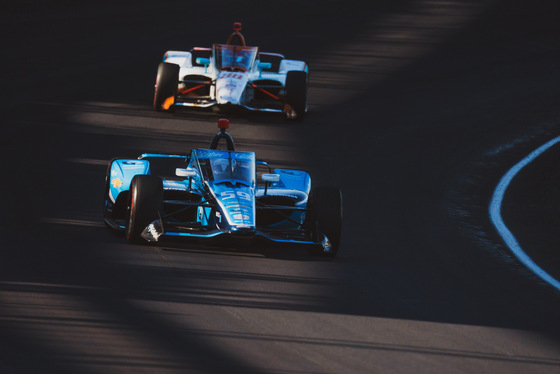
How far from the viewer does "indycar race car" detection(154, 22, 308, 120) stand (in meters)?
Answer: 19.2

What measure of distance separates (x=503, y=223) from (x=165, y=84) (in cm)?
766

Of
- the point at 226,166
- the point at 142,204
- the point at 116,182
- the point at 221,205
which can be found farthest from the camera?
the point at 116,182

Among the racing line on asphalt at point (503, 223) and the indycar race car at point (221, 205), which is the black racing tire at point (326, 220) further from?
the racing line on asphalt at point (503, 223)

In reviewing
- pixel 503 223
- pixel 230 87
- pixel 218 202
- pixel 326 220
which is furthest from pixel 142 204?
pixel 230 87

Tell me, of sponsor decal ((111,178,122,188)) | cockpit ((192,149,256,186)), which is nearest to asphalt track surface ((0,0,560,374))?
sponsor decal ((111,178,122,188))

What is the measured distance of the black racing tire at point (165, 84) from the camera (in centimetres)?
1914

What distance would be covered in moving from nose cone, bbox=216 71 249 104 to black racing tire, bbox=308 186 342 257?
8.06 m

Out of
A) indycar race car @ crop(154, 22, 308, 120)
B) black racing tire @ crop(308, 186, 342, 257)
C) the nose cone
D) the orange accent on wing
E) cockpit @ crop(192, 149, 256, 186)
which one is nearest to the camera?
black racing tire @ crop(308, 186, 342, 257)

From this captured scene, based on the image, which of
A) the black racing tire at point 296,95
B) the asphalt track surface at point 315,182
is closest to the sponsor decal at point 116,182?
the asphalt track surface at point 315,182

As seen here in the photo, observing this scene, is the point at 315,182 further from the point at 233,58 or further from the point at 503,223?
the point at 233,58

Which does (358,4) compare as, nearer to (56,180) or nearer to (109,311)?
(56,180)

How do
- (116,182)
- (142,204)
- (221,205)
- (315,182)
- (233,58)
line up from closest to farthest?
(142,204)
(221,205)
(116,182)
(315,182)
(233,58)

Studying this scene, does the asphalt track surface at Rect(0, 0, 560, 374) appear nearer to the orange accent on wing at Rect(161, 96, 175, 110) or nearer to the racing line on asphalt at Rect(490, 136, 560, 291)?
the racing line on asphalt at Rect(490, 136, 560, 291)

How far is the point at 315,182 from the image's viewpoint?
1537 centimetres
